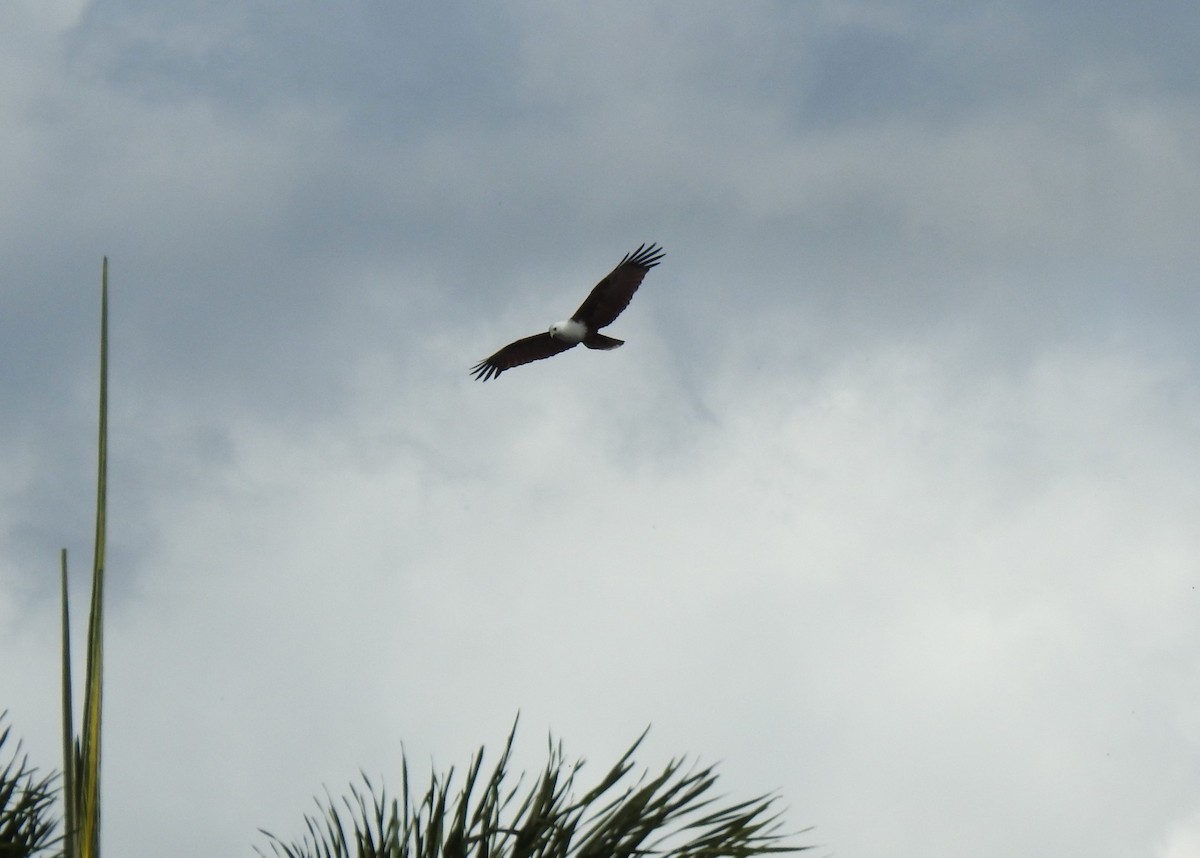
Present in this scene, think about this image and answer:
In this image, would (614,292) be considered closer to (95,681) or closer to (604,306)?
(604,306)

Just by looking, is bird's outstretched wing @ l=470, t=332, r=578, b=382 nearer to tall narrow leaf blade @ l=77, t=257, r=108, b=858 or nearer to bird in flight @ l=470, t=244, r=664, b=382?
bird in flight @ l=470, t=244, r=664, b=382

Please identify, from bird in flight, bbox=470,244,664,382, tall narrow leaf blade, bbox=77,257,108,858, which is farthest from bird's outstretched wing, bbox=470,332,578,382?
tall narrow leaf blade, bbox=77,257,108,858

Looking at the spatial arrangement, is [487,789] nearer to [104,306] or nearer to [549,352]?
[104,306]

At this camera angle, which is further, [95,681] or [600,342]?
[600,342]

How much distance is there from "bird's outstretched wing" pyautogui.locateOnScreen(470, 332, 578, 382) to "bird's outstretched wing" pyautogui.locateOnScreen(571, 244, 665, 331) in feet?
1.82

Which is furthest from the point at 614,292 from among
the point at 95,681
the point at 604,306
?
the point at 95,681

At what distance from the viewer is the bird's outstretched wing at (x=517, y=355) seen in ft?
31.1

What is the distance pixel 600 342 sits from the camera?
29.1 ft

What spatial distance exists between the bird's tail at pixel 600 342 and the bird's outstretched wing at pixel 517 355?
52 cm

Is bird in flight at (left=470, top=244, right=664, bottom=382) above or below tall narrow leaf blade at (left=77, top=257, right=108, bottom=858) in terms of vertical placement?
above

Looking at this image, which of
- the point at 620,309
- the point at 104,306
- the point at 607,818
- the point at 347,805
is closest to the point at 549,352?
the point at 620,309

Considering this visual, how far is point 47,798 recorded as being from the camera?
5.04 m

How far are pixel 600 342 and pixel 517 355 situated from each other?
0.94 m

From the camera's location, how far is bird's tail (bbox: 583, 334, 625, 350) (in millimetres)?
8789
